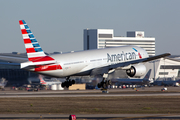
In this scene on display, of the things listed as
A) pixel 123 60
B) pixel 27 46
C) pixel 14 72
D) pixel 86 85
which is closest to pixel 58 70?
pixel 27 46

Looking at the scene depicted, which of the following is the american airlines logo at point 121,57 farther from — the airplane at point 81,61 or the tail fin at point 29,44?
the tail fin at point 29,44

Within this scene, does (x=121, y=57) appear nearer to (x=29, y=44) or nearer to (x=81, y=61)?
(x=81, y=61)

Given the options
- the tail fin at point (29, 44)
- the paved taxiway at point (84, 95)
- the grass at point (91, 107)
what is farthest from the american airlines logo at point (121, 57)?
the paved taxiway at point (84, 95)

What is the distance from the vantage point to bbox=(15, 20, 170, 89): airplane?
4862 centimetres

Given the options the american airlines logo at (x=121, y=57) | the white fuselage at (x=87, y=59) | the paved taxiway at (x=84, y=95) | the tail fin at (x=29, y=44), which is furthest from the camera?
the american airlines logo at (x=121, y=57)

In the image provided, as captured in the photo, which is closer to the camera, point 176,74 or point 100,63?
point 100,63

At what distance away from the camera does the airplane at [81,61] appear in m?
48.6

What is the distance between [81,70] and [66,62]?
3.17 metres

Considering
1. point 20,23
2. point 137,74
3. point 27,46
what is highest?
point 20,23

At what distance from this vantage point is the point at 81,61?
51.7 meters

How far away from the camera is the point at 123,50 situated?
5662 cm

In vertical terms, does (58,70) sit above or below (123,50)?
below

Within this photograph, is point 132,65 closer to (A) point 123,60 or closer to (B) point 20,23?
(A) point 123,60

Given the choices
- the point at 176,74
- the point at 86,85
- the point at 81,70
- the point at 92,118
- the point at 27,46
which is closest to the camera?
the point at 92,118
